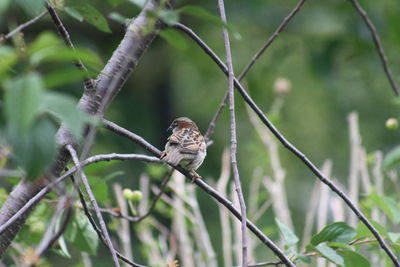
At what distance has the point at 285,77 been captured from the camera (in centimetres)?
862

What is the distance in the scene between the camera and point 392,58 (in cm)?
718

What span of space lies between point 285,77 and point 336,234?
655cm

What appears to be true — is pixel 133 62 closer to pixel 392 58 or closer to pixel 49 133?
pixel 49 133

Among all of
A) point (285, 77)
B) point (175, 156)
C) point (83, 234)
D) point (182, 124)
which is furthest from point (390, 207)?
point (285, 77)

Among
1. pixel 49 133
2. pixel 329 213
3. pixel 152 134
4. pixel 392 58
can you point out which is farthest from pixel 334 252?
pixel 152 134

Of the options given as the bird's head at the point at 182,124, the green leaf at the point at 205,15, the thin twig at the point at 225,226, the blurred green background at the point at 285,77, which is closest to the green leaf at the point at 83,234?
the thin twig at the point at 225,226

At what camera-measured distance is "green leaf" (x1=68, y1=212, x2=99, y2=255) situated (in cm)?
241

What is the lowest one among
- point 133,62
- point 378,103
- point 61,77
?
point 61,77

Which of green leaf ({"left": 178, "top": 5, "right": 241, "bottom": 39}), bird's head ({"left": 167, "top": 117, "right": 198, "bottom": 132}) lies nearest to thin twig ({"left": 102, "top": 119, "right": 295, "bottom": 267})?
green leaf ({"left": 178, "top": 5, "right": 241, "bottom": 39})

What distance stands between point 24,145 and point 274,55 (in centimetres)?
660

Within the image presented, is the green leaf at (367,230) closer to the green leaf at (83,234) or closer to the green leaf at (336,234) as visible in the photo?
the green leaf at (336,234)

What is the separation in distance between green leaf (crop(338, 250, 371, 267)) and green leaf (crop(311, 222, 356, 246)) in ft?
0.15

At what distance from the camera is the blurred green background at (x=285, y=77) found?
7246 millimetres

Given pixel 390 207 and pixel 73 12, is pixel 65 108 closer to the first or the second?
pixel 73 12
